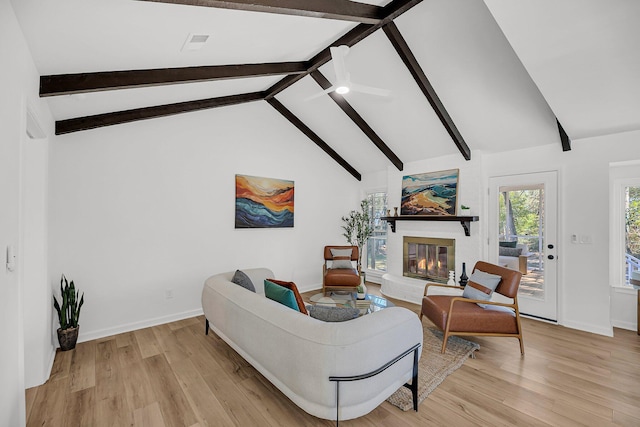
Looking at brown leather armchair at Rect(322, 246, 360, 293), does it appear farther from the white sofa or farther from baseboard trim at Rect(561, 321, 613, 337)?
baseboard trim at Rect(561, 321, 613, 337)

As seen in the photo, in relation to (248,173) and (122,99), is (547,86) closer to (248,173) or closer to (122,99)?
(248,173)

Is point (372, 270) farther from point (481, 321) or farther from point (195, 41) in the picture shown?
point (195, 41)

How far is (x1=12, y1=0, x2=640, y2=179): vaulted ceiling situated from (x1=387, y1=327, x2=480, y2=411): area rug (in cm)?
276

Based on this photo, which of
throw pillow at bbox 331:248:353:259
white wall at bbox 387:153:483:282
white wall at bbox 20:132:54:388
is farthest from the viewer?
throw pillow at bbox 331:248:353:259

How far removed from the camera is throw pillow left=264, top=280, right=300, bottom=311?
7.36 feet

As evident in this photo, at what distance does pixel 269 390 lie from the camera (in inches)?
92.0

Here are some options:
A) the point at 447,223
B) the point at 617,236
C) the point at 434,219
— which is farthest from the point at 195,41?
the point at 617,236

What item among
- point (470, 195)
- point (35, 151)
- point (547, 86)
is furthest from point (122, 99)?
point (470, 195)

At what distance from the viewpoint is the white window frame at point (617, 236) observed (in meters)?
3.75

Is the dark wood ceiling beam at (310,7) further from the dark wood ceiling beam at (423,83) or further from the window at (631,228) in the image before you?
the window at (631,228)

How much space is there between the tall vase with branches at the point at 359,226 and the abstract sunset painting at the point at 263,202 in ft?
4.76

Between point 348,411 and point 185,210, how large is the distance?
3.29 m

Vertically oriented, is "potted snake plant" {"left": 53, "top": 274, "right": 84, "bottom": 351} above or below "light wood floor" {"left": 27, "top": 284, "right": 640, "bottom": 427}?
above

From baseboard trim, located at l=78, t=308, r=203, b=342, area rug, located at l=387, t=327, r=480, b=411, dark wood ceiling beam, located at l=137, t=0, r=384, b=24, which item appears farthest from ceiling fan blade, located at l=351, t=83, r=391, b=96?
baseboard trim, located at l=78, t=308, r=203, b=342
